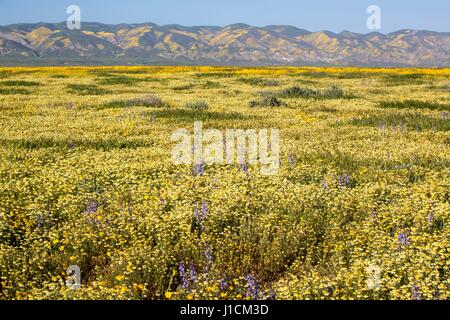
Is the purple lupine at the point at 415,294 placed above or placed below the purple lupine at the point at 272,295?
above

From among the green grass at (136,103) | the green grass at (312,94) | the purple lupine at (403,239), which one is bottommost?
the purple lupine at (403,239)

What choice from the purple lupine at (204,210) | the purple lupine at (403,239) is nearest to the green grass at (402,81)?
the purple lupine at (204,210)

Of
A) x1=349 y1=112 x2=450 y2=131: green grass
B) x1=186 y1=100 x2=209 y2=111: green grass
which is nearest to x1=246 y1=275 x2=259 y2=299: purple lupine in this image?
x1=349 y1=112 x2=450 y2=131: green grass

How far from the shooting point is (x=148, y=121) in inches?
722

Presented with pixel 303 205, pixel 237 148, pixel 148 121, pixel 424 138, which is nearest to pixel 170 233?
pixel 303 205

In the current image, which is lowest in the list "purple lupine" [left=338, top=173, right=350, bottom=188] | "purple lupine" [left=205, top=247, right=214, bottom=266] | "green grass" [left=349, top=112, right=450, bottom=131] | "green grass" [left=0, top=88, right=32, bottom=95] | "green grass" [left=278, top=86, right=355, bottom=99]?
"purple lupine" [left=205, top=247, right=214, bottom=266]

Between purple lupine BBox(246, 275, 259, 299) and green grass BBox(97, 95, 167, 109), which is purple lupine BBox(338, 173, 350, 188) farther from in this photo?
green grass BBox(97, 95, 167, 109)

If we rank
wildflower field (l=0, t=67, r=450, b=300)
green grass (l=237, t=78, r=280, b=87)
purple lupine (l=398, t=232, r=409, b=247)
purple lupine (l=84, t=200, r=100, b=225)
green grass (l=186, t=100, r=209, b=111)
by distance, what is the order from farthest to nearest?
green grass (l=237, t=78, r=280, b=87), green grass (l=186, t=100, r=209, b=111), purple lupine (l=84, t=200, r=100, b=225), purple lupine (l=398, t=232, r=409, b=247), wildflower field (l=0, t=67, r=450, b=300)

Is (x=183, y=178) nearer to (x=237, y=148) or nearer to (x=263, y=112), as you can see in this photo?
(x=237, y=148)

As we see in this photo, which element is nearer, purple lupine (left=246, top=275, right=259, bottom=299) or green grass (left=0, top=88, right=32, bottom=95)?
purple lupine (left=246, top=275, right=259, bottom=299)

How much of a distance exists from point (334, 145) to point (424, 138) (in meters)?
3.13

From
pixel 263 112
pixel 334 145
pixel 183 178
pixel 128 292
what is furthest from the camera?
pixel 263 112

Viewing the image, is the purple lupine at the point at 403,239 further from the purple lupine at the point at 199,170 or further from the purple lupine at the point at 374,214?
the purple lupine at the point at 199,170

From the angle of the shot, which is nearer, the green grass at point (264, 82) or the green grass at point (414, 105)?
the green grass at point (414, 105)
